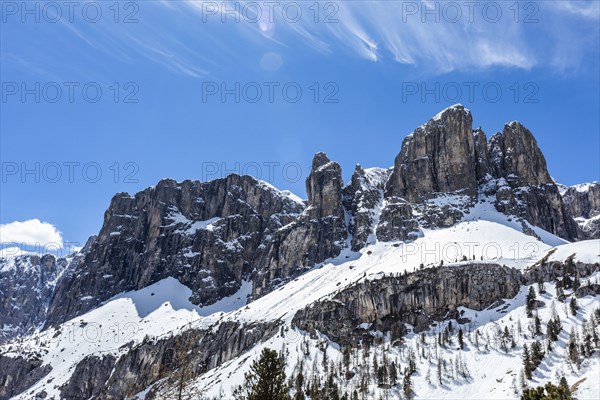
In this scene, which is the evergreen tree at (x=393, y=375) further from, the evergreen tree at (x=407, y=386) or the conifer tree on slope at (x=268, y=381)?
the conifer tree on slope at (x=268, y=381)

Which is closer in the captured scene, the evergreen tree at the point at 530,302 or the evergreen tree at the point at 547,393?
the evergreen tree at the point at 547,393

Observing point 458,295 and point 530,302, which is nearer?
point 530,302

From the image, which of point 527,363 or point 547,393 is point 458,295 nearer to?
→ point 527,363

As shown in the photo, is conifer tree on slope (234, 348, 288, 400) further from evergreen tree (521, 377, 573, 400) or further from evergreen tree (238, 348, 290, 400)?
evergreen tree (521, 377, 573, 400)

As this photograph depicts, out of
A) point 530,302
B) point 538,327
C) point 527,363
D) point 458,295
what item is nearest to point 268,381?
point 527,363

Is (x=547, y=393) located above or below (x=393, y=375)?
below

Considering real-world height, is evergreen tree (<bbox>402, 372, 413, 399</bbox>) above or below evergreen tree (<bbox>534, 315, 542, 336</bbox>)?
below

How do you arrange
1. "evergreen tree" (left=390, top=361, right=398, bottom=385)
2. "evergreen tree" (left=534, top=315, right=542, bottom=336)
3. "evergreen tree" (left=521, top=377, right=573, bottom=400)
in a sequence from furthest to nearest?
"evergreen tree" (left=534, top=315, right=542, bottom=336)
"evergreen tree" (left=390, top=361, right=398, bottom=385)
"evergreen tree" (left=521, top=377, right=573, bottom=400)

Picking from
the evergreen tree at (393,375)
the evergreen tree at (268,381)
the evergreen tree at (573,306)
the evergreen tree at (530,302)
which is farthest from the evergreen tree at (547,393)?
the evergreen tree at (530,302)

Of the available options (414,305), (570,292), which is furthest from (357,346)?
(570,292)

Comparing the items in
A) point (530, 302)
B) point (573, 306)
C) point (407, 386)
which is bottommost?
point (407, 386)

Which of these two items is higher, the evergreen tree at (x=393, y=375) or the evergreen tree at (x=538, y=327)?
the evergreen tree at (x=538, y=327)

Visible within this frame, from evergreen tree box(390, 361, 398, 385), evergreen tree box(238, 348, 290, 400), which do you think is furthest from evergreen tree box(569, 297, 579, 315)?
evergreen tree box(238, 348, 290, 400)

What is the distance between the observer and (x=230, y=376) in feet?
603
